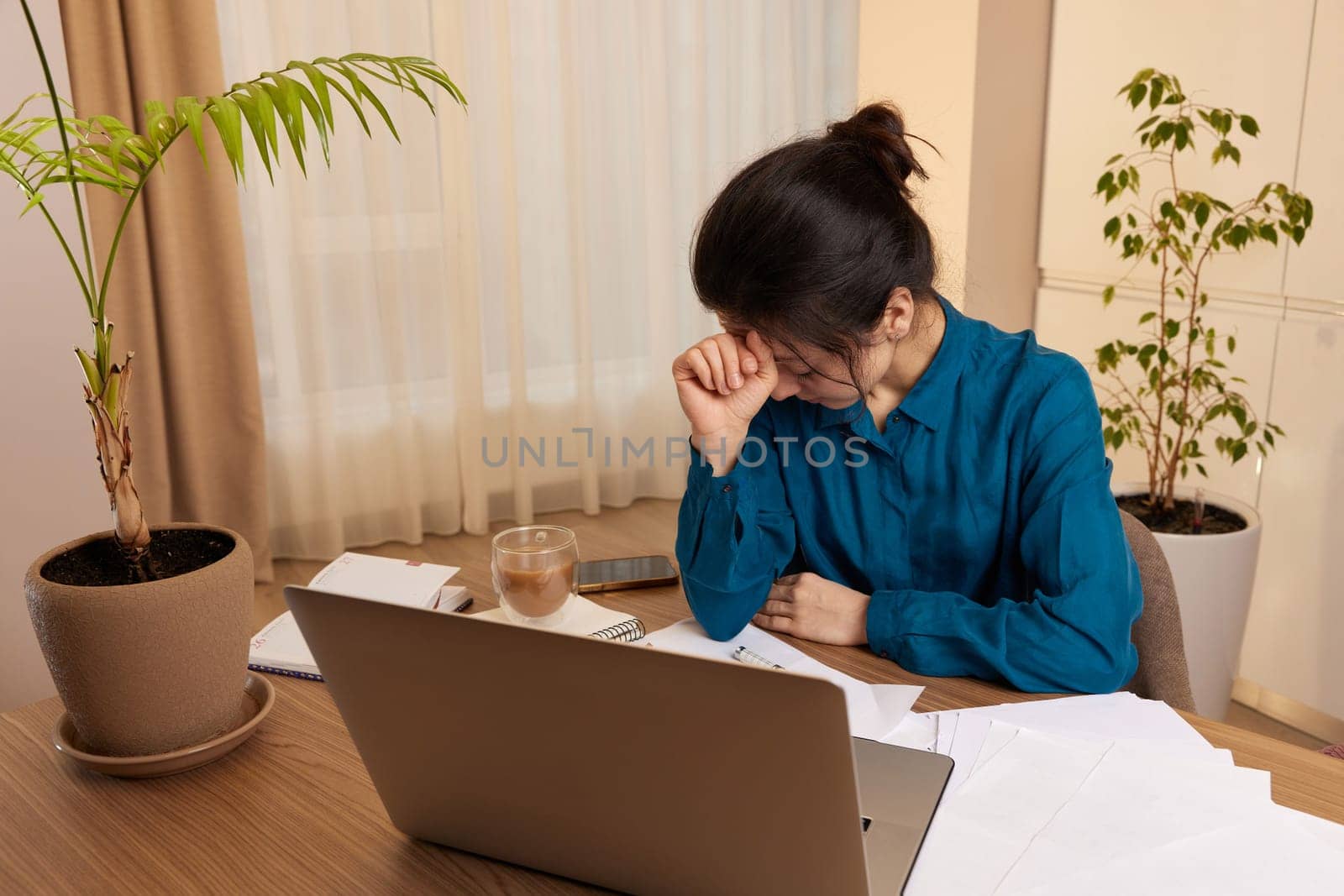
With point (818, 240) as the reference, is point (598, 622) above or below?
below

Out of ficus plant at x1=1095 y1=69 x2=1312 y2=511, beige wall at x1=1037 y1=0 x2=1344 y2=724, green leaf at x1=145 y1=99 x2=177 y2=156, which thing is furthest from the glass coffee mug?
beige wall at x1=1037 y1=0 x2=1344 y2=724

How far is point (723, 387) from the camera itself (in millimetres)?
1438

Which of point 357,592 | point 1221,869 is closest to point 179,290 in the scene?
point 357,592

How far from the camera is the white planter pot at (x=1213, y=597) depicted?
2.39 metres

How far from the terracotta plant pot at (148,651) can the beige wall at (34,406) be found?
1.34 m

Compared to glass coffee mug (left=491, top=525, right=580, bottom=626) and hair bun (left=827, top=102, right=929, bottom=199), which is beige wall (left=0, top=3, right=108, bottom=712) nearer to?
glass coffee mug (left=491, top=525, right=580, bottom=626)

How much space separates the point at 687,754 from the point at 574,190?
300 centimetres

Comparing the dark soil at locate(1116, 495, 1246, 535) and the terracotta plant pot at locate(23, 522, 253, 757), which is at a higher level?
the terracotta plant pot at locate(23, 522, 253, 757)

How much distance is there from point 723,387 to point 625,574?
259mm

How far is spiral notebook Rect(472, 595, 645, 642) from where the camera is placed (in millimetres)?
1256

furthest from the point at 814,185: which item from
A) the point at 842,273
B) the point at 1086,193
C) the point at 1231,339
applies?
the point at 1086,193

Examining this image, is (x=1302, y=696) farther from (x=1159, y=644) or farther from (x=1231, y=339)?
(x=1159, y=644)

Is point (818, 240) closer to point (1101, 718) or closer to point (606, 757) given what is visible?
point (1101, 718)

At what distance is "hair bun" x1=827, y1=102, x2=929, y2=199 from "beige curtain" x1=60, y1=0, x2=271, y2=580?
1.82 meters
